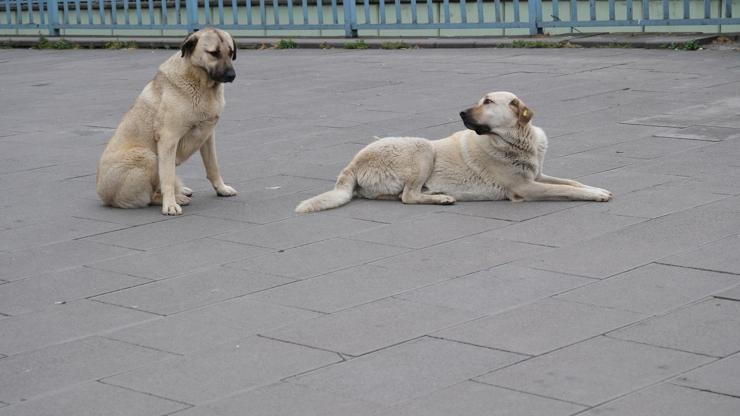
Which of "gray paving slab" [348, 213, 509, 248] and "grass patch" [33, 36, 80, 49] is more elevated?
"grass patch" [33, 36, 80, 49]

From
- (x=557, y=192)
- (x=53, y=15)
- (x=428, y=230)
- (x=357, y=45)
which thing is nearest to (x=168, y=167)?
(x=428, y=230)

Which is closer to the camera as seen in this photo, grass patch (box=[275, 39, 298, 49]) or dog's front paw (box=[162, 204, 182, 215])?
dog's front paw (box=[162, 204, 182, 215])

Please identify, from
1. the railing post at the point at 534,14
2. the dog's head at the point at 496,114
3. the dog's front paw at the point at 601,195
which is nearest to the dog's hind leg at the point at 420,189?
the dog's head at the point at 496,114

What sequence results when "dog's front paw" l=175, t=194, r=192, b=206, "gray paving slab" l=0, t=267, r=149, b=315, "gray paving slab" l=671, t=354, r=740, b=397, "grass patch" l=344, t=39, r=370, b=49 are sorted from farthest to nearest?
"grass patch" l=344, t=39, r=370, b=49
"dog's front paw" l=175, t=194, r=192, b=206
"gray paving slab" l=0, t=267, r=149, b=315
"gray paving slab" l=671, t=354, r=740, b=397

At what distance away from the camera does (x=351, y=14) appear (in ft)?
59.4

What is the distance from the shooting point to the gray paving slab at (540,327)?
15.9 feet

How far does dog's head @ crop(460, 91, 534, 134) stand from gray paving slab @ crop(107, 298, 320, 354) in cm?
241

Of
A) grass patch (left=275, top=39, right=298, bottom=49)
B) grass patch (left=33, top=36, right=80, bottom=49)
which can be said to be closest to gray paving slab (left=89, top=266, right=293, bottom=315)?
grass patch (left=275, top=39, right=298, bottom=49)

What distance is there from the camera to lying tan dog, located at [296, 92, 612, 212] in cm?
750

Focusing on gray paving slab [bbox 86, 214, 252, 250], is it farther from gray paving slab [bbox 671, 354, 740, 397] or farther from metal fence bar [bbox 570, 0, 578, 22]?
metal fence bar [bbox 570, 0, 578, 22]

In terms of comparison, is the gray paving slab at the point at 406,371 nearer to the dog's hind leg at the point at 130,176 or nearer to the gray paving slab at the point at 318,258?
the gray paving slab at the point at 318,258

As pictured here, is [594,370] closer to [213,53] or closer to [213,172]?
[213,53]

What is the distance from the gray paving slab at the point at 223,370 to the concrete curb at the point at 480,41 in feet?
35.5

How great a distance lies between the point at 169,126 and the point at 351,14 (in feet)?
35.0
